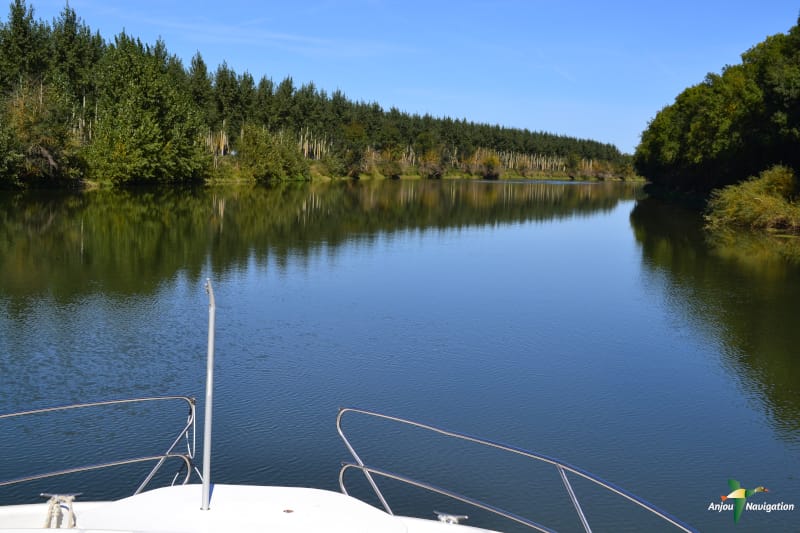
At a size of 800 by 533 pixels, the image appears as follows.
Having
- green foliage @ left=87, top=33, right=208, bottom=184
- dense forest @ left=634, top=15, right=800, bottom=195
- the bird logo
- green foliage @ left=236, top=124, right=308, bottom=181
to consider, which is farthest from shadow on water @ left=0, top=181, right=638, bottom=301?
green foliage @ left=236, top=124, right=308, bottom=181

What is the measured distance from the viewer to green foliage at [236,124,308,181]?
95.1m

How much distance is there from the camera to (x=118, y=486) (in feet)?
30.0

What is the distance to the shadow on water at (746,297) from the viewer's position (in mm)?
14531

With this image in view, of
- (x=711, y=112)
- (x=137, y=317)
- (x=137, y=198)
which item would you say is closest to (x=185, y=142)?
(x=137, y=198)

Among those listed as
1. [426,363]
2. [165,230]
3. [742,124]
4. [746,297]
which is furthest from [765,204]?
[426,363]

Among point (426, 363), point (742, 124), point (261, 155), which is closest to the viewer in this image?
point (426, 363)

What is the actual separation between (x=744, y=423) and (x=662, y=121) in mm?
96288

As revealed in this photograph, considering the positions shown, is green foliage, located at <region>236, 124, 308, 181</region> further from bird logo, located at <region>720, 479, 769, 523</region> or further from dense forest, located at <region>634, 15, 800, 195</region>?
bird logo, located at <region>720, 479, 769, 523</region>

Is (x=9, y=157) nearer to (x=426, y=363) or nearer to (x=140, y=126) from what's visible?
(x=140, y=126)

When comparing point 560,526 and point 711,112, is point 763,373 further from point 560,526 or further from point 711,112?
point 711,112

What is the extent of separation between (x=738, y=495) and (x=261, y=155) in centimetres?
9027

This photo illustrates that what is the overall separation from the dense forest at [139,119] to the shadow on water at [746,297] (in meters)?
42.7

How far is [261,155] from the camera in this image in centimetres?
9562

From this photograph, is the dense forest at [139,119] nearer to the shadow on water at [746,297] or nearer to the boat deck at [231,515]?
the shadow on water at [746,297]
